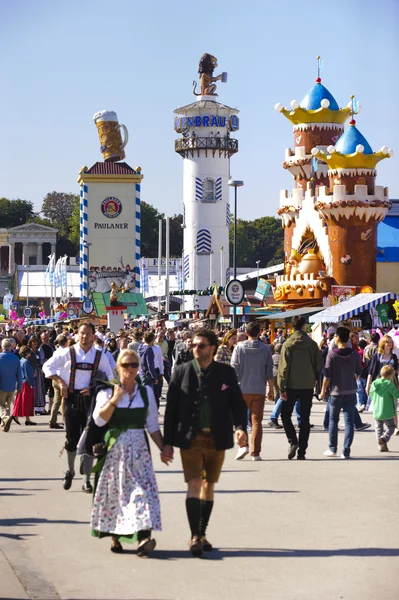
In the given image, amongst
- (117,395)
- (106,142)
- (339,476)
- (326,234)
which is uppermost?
(106,142)

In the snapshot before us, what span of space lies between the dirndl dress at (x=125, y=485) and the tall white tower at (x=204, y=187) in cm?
9058

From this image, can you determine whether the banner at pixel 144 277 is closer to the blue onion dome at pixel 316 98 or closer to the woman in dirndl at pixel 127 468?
the blue onion dome at pixel 316 98

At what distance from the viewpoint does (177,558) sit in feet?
26.7

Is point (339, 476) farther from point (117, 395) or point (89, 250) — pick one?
point (89, 250)

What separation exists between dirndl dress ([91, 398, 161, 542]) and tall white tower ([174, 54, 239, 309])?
90581 mm

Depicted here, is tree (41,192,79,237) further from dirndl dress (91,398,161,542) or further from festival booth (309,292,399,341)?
dirndl dress (91,398,161,542)

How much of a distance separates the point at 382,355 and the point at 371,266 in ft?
91.4

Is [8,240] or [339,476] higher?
[8,240]

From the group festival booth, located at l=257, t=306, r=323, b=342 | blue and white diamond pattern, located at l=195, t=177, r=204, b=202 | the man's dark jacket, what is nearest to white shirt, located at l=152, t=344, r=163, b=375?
the man's dark jacket

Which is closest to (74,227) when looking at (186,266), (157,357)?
(186,266)

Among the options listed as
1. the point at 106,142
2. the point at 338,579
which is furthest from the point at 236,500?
the point at 106,142

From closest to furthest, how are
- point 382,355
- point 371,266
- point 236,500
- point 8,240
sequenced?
point 236,500
point 382,355
point 371,266
point 8,240

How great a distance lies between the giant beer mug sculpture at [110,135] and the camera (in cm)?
8831

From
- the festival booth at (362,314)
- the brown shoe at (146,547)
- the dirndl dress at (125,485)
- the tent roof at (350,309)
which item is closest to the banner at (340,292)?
the festival booth at (362,314)
